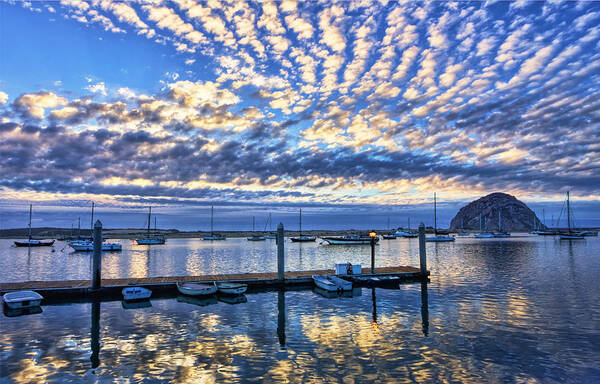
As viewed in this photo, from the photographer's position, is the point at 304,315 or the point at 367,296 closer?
the point at 304,315

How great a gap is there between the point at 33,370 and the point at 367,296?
2288 cm

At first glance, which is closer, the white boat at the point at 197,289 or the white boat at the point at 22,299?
the white boat at the point at 22,299

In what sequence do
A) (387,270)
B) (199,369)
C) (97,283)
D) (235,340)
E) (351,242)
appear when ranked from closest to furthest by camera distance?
(199,369)
(235,340)
(97,283)
(387,270)
(351,242)

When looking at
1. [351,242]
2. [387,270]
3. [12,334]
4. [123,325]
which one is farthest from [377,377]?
[351,242]

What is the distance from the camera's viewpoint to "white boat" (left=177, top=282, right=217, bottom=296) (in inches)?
1106

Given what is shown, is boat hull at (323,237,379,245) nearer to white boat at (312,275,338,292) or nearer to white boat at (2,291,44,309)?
white boat at (312,275,338,292)

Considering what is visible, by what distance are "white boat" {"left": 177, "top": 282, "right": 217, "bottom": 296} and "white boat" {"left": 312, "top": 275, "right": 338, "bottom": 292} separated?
9188 mm

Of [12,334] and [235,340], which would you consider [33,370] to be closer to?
[12,334]

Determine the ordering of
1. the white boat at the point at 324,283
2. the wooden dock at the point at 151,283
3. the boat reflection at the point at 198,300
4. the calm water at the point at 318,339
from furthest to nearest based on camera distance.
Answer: the white boat at the point at 324,283 → the wooden dock at the point at 151,283 → the boat reflection at the point at 198,300 → the calm water at the point at 318,339

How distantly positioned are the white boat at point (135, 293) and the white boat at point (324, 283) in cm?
1420

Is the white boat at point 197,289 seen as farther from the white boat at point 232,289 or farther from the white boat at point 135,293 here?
the white boat at point 135,293

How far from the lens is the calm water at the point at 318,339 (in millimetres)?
14070

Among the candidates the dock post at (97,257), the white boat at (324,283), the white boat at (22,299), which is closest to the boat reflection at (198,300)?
the dock post at (97,257)

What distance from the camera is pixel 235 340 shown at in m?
18.2
